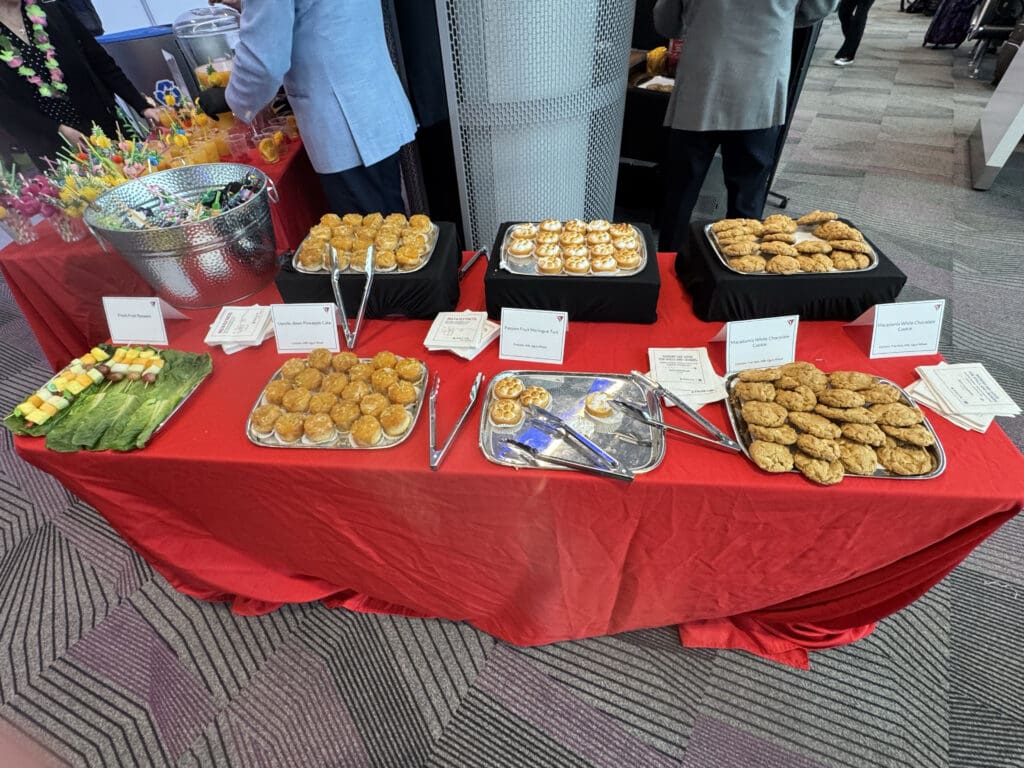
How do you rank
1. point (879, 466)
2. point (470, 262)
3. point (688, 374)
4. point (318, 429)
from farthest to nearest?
point (470, 262) → point (688, 374) → point (318, 429) → point (879, 466)

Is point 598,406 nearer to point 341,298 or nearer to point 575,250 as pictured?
point 575,250

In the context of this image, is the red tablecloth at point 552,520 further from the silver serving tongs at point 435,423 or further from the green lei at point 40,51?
the green lei at point 40,51

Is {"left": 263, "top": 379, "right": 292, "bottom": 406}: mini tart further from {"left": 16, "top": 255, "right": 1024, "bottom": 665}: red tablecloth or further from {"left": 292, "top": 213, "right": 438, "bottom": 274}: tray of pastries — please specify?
{"left": 292, "top": 213, "right": 438, "bottom": 274}: tray of pastries

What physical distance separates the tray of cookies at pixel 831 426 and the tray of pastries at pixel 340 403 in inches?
28.6

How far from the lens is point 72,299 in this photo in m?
1.84

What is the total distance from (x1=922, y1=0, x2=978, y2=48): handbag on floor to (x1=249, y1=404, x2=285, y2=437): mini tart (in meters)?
10.6

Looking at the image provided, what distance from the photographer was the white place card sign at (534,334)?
1.21m

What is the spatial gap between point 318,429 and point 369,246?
0.59 m

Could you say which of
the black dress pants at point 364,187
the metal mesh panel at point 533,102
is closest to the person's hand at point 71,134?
the black dress pants at point 364,187

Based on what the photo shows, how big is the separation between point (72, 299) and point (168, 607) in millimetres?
1191

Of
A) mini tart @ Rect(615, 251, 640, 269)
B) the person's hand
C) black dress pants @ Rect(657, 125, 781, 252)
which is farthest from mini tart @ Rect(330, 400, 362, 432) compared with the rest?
the person's hand

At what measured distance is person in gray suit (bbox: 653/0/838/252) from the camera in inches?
76.5

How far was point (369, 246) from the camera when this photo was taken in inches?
54.5

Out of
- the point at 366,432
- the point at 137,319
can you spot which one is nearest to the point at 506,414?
the point at 366,432
